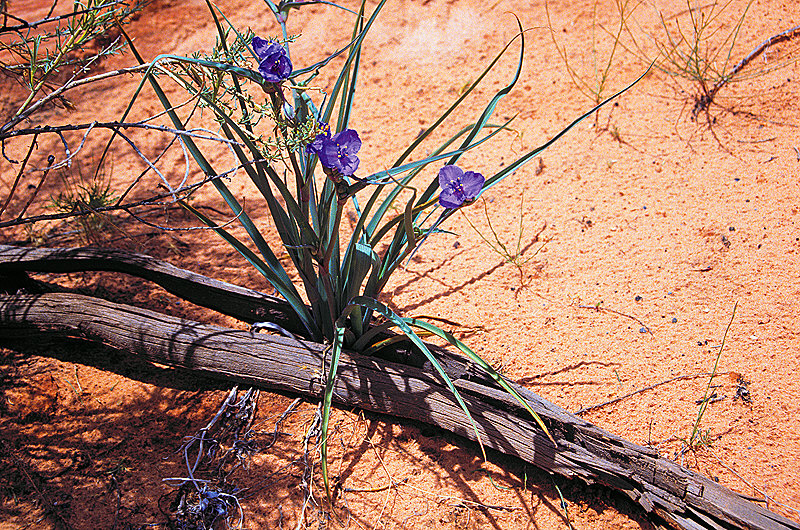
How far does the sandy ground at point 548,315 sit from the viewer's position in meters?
1.58

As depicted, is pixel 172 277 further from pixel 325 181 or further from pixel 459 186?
pixel 459 186

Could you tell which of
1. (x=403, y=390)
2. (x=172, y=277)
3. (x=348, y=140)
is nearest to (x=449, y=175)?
(x=348, y=140)

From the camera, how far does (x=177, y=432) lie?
1763 mm

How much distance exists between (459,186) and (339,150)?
261 millimetres

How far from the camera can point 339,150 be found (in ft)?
3.83

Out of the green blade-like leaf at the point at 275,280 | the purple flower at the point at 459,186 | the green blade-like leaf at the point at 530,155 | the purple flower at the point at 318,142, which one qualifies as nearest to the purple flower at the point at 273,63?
the purple flower at the point at 318,142

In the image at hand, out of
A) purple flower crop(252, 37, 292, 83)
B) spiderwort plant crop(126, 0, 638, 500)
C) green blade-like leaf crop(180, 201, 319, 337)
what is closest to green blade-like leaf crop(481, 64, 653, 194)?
spiderwort plant crop(126, 0, 638, 500)

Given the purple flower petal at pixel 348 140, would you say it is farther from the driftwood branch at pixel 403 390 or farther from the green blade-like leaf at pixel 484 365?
the driftwood branch at pixel 403 390

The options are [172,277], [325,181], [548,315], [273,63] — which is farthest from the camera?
[548,315]

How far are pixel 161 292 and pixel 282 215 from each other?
0.89 metres

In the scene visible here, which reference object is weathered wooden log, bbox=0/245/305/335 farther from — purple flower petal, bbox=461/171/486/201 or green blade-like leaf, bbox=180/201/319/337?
purple flower petal, bbox=461/171/486/201

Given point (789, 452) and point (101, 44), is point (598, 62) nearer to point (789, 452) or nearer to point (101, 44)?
point (789, 452)

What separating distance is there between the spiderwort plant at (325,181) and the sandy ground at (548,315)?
11.1 inches

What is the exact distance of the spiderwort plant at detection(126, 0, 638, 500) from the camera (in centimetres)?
118
